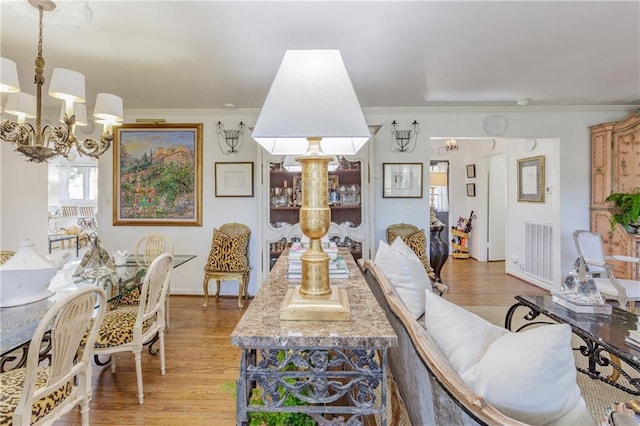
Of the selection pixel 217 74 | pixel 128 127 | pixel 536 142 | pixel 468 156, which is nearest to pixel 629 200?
pixel 536 142

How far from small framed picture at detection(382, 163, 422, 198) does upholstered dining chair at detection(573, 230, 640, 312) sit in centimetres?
176

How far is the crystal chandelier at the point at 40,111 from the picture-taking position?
1.94m

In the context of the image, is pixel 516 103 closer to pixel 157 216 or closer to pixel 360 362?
pixel 360 362

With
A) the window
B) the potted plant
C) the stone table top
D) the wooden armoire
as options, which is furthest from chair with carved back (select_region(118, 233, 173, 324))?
the window

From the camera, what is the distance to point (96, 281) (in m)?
2.26

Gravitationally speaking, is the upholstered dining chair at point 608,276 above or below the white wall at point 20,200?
below

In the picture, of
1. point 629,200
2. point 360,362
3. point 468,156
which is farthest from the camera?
point 468,156

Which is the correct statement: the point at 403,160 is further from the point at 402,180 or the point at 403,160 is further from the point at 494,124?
the point at 494,124

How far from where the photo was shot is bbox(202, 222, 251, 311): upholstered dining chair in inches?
153

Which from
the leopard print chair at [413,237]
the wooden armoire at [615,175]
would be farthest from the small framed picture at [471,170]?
the leopard print chair at [413,237]

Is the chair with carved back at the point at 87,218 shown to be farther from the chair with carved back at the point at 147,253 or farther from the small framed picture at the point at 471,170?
the small framed picture at the point at 471,170

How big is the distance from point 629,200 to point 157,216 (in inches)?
219

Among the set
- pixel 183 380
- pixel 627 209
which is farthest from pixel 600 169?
pixel 183 380

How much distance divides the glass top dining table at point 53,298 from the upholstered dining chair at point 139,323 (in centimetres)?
16
